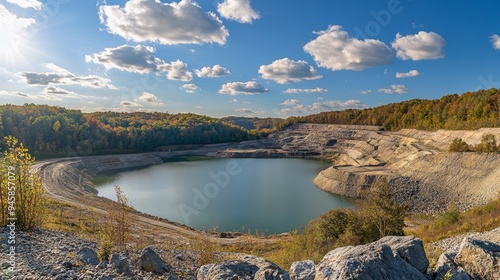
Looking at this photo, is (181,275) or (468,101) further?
(468,101)

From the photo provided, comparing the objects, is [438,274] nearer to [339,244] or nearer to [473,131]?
[339,244]

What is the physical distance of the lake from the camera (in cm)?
3612

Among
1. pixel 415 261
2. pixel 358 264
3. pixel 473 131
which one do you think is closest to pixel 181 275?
pixel 358 264

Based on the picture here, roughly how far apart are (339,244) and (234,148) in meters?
102

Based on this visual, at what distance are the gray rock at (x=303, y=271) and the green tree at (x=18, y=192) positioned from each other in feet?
35.0

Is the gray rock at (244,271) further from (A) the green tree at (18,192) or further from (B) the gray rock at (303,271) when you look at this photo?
(A) the green tree at (18,192)

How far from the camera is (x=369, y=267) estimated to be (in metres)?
5.39

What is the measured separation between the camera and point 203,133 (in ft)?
416

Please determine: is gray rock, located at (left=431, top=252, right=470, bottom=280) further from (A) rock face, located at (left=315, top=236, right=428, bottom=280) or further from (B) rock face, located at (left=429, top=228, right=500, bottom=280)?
(A) rock face, located at (left=315, top=236, right=428, bottom=280)

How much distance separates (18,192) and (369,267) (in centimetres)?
1285

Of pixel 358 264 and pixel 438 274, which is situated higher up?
pixel 358 264

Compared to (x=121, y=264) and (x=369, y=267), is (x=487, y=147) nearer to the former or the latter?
(x=369, y=267)

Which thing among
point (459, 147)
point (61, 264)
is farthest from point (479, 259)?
point (459, 147)

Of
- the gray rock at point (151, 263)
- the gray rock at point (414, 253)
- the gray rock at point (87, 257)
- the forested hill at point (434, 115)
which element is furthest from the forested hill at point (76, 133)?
the gray rock at point (414, 253)
